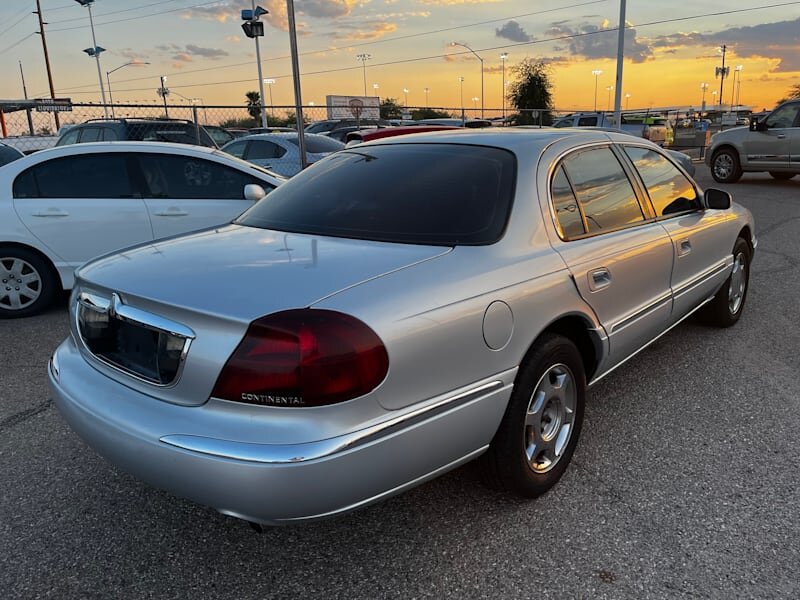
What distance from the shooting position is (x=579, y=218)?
9.65 feet

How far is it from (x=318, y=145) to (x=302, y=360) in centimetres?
1054

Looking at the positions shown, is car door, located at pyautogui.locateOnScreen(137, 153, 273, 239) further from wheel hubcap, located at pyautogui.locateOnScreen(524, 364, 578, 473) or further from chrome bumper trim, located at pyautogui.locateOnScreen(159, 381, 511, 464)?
chrome bumper trim, located at pyautogui.locateOnScreen(159, 381, 511, 464)

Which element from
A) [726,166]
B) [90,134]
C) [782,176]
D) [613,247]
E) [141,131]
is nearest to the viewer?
[613,247]

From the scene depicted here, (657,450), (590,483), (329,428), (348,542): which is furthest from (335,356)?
(657,450)

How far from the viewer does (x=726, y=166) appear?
14898mm

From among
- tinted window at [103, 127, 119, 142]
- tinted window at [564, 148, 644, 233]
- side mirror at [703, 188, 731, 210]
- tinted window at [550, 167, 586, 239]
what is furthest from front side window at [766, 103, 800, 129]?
tinted window at [103, 127, 119, 142]

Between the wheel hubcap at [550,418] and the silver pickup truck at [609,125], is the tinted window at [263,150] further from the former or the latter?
the silver pickup truck at [609,125]

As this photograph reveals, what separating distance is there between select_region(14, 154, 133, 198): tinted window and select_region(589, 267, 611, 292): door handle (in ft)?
14.7

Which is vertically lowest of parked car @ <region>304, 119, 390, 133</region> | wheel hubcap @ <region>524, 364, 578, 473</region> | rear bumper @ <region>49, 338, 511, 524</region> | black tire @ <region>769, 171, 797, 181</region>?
black tire @ <region>769, 171, 797, 181</region>

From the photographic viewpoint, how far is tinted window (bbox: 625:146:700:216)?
12.0 ft

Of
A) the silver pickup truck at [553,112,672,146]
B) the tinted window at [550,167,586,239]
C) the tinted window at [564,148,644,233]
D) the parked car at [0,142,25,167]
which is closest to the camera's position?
the tinted window at [550,167,586,239]

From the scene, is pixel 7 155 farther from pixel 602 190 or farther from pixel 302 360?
pixel 302 360

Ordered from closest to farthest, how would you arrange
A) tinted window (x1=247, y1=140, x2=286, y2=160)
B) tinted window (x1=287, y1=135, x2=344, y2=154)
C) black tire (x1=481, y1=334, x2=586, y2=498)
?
black tire (x1=481, y1=334, x2=586, y2=498)
tinted window (x1=247, y1=140, x2=286, y2=160)
tinted window (x1=287, y1=135, x2=344, y2=154)

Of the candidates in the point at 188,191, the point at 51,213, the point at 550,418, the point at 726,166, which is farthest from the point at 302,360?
the point at 726,166
